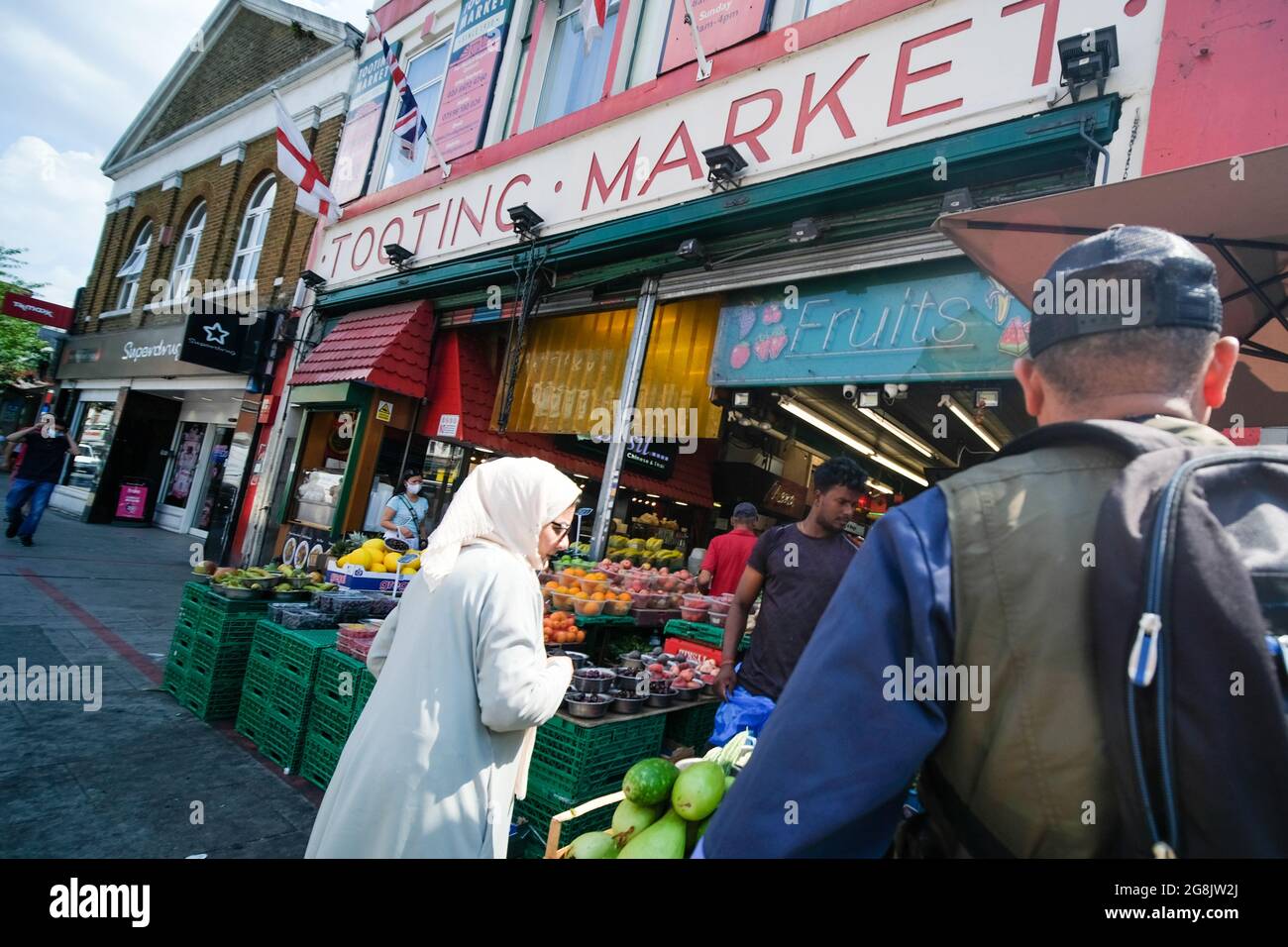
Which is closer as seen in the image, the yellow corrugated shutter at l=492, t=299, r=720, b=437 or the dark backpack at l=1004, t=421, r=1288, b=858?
the dark backpack at l=1004, t=421, r=1288, b=858

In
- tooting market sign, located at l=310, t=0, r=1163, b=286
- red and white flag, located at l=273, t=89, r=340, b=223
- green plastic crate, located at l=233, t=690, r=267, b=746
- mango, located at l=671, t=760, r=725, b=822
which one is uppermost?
red and white flag, located at l=273, t=89, r=340, b=223

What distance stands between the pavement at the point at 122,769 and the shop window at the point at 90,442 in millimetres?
11947

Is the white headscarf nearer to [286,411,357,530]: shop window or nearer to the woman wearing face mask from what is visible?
the woman wearing face mask

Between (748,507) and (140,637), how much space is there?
255 inches

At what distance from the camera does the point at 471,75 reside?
9.92 metres

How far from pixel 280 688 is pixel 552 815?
8.15 ft

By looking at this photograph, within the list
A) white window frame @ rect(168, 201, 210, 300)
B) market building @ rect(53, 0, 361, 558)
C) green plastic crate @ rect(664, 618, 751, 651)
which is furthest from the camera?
white window frame @ rect(168, 201, 210, 300)

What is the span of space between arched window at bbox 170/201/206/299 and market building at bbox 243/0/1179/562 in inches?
262

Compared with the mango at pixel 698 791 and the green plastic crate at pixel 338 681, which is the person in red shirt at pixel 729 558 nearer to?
the green plastic crate at pixel 338 681

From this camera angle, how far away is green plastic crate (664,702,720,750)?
4.23 m

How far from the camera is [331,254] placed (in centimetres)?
1183

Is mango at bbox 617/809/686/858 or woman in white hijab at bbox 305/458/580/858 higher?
woman in white hijab at bbox 305/458/580/858

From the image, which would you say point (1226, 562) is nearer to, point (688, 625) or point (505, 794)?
point (505, 794)

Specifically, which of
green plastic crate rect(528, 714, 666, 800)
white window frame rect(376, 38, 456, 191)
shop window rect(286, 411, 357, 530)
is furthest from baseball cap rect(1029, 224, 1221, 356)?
white window frame rect(376, 38, 456, 191)
